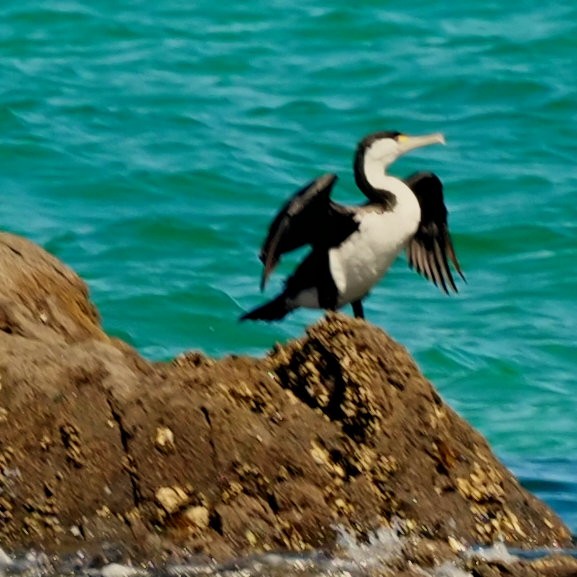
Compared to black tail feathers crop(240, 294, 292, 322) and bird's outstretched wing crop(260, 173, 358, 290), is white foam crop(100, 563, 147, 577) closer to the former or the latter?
bird's outstretched wing crop(260, 173, 358, 290)

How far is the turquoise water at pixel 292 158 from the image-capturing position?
33.0 ft

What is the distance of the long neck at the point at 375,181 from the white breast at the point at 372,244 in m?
0.03

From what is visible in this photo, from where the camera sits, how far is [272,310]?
782 cm

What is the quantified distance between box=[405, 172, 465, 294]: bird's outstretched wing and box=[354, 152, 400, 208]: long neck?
164mm

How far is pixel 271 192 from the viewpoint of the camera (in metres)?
12.3

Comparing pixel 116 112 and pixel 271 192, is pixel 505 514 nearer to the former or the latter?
pixel 271 192

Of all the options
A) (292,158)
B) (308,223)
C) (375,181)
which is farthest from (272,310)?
(292,158)

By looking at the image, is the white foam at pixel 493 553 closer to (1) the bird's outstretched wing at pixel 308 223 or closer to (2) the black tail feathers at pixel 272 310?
(1) the bird's outstretched wing at pixel 308 223

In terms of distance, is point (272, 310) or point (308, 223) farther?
point (272, 310)

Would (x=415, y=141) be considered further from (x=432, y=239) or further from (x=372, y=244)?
(x=372, y=244)

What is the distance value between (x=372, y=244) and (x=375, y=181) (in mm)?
273

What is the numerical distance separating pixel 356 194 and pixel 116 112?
7.46 feet

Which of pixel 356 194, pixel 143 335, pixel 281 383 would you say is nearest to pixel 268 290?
pixel 143 335

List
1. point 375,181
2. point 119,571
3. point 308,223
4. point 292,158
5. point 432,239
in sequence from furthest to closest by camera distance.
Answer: point 292,158
point 432,239
point 375,181
point 308,223
point 119,571
